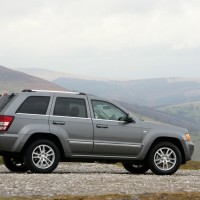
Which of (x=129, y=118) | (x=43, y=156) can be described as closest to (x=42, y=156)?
(x=43, y=156)

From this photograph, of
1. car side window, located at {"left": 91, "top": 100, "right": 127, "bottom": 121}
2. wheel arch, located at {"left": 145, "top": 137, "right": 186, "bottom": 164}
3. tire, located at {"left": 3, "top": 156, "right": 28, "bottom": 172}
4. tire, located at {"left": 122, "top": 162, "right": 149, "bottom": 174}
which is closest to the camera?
car side window, located at {"left": 91, "top": 100, "right": 127, "bottom": 121}

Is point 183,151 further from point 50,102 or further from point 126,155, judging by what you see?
point 50,102

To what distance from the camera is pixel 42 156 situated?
14828mm

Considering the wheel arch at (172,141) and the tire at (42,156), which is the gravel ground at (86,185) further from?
the wheel arch at (172,141)

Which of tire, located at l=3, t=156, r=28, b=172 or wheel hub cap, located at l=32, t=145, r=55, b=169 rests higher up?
wheel hub cap, located at l=32, t=145, r=55, b=169

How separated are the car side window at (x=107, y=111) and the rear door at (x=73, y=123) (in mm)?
280

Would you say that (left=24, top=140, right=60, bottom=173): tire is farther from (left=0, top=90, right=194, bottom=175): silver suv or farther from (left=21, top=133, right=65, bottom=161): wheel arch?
(left=21, top=133, right=65, bottom=161): wheel arch

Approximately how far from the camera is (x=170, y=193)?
10.9m

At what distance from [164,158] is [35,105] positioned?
3825 mm

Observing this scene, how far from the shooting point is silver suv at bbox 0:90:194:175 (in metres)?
14.8

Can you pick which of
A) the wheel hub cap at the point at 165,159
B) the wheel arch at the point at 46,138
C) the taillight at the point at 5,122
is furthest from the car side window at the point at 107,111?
the taillight at the point at 5,122

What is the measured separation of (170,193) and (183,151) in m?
5.55

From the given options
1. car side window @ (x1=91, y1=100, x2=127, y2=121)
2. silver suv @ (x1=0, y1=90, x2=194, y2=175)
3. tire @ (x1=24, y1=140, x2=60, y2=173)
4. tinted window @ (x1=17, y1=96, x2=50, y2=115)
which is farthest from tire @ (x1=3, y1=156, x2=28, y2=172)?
car side window @ (x1=91, y1=100, x2=127, y2=121)

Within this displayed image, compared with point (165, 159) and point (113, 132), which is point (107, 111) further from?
point (165, 159)
